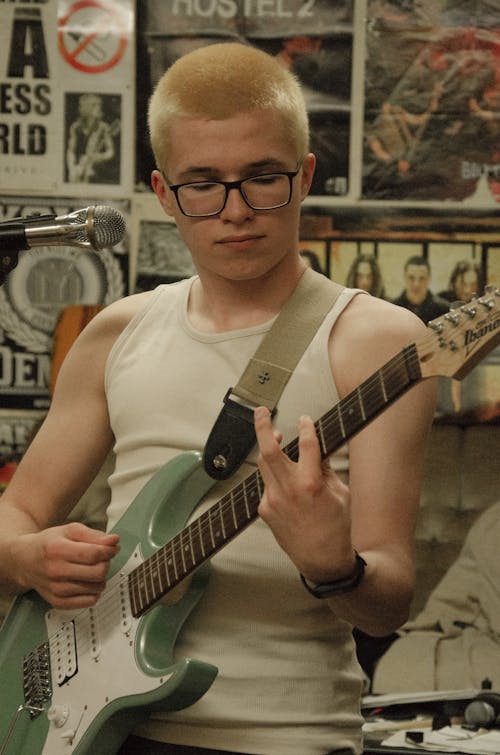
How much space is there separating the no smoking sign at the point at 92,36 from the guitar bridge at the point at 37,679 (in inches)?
78.4

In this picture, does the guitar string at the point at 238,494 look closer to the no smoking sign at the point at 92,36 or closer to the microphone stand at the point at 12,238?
the microphone stand at the point at 12,238

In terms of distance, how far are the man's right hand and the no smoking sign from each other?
6.32 feet

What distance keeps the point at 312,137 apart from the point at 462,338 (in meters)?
2.00

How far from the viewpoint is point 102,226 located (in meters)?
1.23

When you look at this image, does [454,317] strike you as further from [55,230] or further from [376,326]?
[55,230]

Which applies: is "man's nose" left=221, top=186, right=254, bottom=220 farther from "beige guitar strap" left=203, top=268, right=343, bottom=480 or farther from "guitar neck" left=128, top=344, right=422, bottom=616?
"guitar neck" left=128, top=344, right=422, bottom=616

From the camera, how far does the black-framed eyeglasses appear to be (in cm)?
134

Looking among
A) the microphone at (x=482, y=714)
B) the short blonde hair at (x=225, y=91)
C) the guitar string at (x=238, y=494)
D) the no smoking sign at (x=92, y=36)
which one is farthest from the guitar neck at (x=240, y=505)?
the no smoking sign at (x=92, y=36)

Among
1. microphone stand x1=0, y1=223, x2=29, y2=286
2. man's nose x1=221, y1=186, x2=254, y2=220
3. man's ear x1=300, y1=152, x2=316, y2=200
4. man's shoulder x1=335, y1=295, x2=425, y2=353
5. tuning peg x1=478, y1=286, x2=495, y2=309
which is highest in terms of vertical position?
man's ear x1=300, y1=152, x2=316, y2=200

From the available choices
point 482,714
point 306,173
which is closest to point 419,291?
point 482,714

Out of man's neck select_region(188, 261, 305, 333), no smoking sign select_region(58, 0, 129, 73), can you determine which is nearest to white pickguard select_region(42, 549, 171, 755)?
man's neck select_region(188, 261, 305, 333)

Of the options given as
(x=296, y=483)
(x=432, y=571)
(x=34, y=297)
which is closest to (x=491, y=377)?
(x=432, y=571)

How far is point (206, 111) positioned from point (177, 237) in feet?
5.25

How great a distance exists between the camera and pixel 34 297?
300 centimetres
